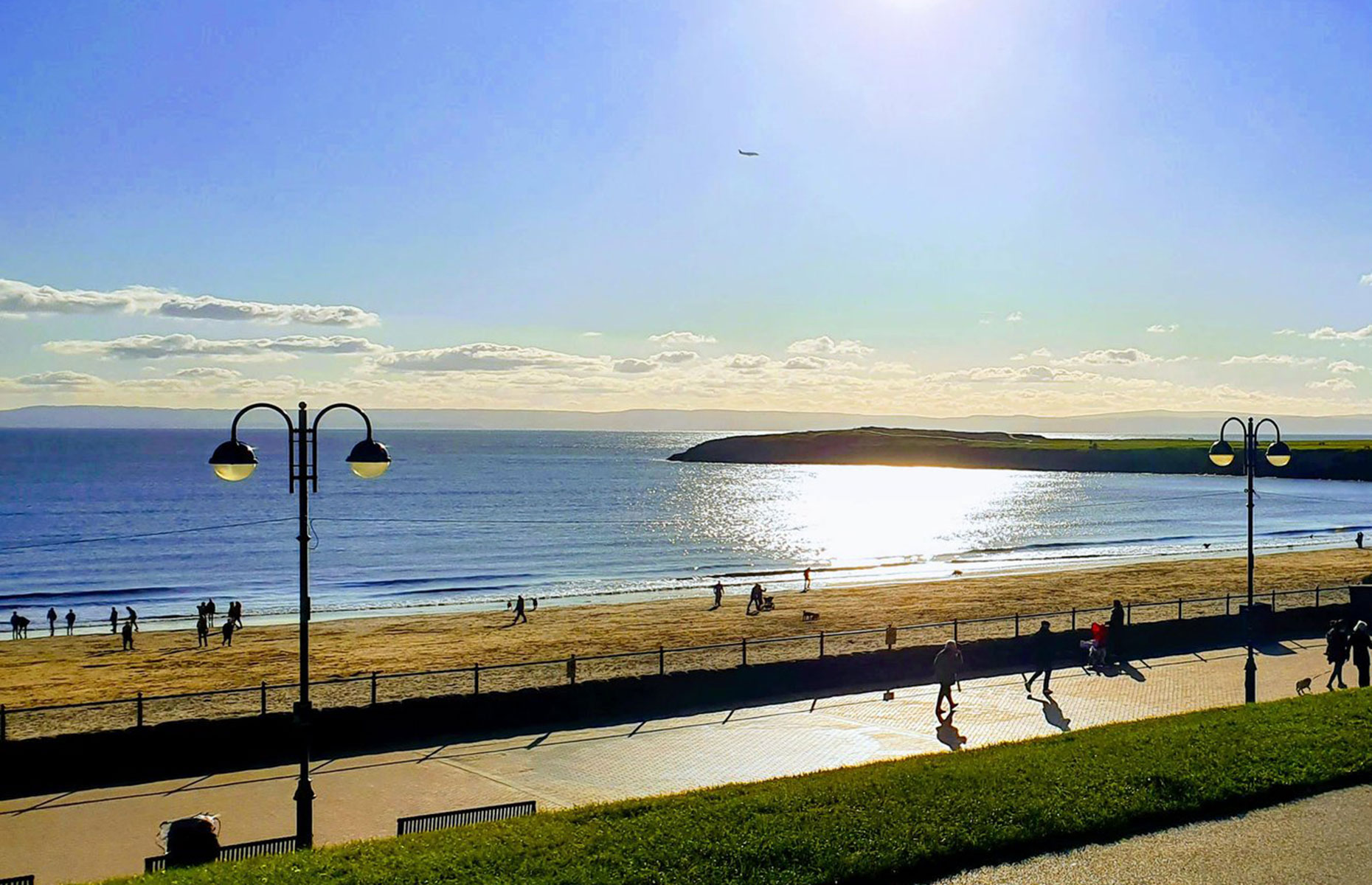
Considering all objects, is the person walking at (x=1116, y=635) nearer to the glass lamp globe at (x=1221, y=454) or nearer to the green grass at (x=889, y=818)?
the glass lamp globe at (x=1221, y=454)

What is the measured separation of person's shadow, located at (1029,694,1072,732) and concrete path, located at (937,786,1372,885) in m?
6.49

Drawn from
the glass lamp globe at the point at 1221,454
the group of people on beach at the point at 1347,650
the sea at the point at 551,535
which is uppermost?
the glass lamp globe at the point at 1221,454

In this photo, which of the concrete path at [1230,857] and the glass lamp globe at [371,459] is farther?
the glass lamp globe at [371,459]

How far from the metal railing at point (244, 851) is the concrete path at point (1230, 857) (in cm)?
669

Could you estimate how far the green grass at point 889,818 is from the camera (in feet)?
28.1

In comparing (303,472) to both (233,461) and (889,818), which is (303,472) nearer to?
(233,461)

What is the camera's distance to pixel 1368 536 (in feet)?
237

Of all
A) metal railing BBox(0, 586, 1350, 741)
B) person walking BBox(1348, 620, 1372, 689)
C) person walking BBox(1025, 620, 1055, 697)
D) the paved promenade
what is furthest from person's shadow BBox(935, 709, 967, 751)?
person walking BBox(1348, 620, 1372, 689)

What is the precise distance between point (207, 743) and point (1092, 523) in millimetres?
84111

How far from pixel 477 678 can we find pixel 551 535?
190 ft

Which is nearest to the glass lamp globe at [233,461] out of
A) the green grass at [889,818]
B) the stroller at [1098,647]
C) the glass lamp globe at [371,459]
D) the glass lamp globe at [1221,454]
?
the glass lamp globe at [371,459]

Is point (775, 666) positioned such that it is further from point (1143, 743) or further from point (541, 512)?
point (541, 512)

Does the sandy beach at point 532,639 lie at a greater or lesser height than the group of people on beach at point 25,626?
greater

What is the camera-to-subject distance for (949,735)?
17078mm
